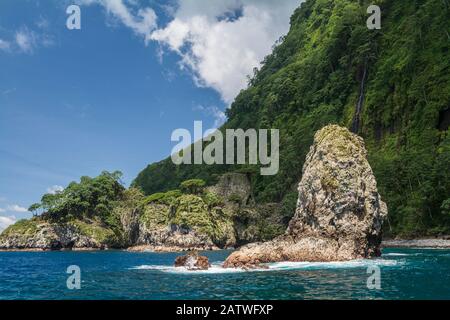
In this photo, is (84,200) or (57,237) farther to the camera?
(84,200)

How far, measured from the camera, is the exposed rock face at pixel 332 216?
48.4 meters

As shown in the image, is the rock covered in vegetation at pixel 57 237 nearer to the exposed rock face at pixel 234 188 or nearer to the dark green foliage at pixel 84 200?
the dark green foliage at pixel 84 200

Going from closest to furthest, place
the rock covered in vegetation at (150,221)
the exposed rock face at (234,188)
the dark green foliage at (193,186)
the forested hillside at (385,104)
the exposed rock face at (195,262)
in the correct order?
the exposed rock face at (195,262) < the forested hillside at (385,104) < the rock covered in vegetation at (150,221) < the dark green foliage at (193,186) < the exposed rock face at (234,188)

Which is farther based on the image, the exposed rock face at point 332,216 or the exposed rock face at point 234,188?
the exposed rock face at point 234,188

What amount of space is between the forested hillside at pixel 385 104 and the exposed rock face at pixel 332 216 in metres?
32.3

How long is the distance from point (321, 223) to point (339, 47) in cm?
10304

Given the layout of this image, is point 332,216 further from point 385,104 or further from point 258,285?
point 385,104

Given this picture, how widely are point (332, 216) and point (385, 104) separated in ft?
229

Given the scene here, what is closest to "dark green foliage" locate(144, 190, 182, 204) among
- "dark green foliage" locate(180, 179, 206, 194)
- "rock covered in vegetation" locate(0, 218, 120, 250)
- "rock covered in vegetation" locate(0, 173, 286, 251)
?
"rock covered in vegetation" locate(0, 173, 286, 251)

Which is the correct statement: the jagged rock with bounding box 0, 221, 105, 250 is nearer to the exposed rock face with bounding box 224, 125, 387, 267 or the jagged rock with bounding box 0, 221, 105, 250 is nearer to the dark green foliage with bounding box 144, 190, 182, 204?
the dark green foliage with bounding box 144, 190, 182, 204

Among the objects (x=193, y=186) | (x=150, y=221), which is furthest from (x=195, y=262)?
(x=193, y=186)

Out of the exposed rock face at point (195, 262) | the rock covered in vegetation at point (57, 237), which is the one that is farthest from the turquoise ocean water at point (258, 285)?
the rock covered in vegetation at point (57, 237)

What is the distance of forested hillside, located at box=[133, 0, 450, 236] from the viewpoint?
87062 millimetres

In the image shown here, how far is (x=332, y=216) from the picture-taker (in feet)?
164
